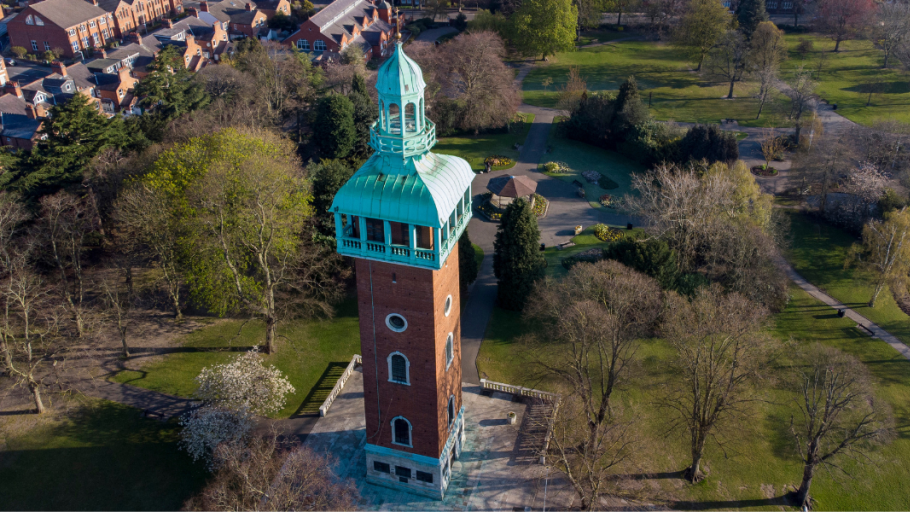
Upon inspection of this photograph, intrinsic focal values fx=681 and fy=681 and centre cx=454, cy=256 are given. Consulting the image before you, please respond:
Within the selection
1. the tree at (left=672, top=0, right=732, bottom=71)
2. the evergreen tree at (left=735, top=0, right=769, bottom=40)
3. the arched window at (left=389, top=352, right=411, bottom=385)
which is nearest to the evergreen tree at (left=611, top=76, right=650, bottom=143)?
the tree at (left=672, top=0, right=732, bottom=71)

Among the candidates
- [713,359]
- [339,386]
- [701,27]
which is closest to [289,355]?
[339,386]

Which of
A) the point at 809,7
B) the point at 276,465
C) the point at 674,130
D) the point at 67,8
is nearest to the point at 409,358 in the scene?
the point at 276,465

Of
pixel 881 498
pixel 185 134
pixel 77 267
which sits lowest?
pixel 881 498

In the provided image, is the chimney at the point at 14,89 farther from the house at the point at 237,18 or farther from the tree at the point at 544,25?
the tree at the point at 544,25

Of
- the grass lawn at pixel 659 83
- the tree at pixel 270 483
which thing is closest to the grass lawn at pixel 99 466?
the tree at pixel 270 483

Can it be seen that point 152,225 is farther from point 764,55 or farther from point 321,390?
point 764,55

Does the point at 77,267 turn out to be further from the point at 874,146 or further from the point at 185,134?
the point at 874,146
